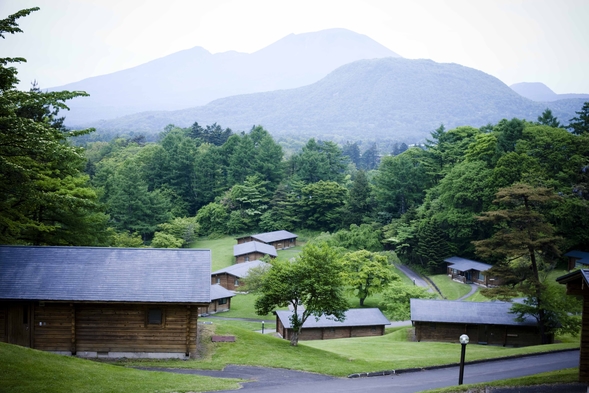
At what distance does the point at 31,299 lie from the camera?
2180cm

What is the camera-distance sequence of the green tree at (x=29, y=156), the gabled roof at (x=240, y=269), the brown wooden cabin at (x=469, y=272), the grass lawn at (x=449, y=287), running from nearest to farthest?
1. the green tree at (x=29, y=156)
2. the grass lawn at (x=449, y=287)
3. the brown wooden cabin at (x=469, y=272)
4. the gabled roof at (x=240, y=269)

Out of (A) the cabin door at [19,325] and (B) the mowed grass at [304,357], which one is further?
(B) the mowed grass at [304,357]

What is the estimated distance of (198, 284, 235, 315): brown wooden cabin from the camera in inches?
2014

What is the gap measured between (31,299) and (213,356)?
805cm

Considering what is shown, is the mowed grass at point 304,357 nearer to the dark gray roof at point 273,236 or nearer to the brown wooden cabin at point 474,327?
the brown wooden cabin at point 474,327

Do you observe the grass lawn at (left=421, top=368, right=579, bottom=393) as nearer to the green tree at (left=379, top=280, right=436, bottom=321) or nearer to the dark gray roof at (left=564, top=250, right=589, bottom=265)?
the green tree at (left=379, top=280, right=436, bottom=321)

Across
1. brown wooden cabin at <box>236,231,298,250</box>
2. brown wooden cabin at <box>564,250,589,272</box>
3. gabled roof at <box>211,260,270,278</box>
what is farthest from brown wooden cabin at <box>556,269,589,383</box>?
brown wooden cabin at <box>236,231,298,250</box>

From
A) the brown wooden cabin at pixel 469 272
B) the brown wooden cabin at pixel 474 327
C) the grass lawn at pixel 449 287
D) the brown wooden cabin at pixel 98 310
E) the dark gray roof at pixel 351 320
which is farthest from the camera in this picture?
the brown wooden cabin at pixel 469 272

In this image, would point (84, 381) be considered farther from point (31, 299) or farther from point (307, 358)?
point (307, 358)

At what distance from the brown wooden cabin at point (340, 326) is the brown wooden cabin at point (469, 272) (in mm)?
18824

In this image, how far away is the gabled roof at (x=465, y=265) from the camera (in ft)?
190

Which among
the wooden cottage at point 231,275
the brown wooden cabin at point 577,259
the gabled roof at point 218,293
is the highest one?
the brown wooden cabin at point 577,259

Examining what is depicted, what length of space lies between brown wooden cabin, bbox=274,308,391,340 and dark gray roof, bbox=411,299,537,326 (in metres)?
5.65

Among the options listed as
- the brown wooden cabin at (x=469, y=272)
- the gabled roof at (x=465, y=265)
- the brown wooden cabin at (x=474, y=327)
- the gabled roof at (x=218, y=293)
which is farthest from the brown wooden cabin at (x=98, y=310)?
the brown wooden cabin at (x=469, y=272)
